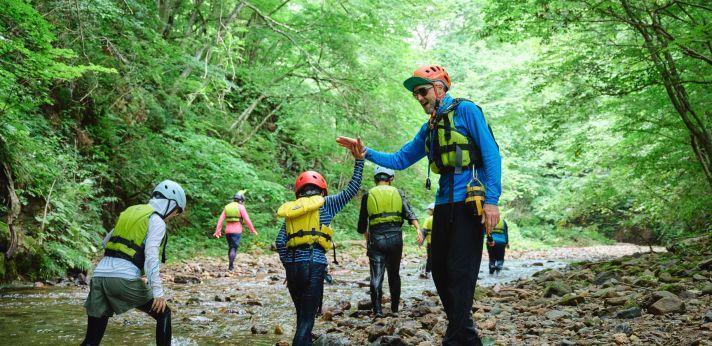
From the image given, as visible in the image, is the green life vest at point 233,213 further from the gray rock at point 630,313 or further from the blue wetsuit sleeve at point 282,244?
the gray rock at point 630,313

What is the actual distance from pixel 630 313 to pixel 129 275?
15.7 feet

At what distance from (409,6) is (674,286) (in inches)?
501

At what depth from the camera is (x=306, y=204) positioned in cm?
476

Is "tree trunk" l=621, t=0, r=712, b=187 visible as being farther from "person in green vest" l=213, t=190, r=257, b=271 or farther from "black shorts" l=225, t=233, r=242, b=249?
"black shorts" l=225, t=233, r=242, b=249

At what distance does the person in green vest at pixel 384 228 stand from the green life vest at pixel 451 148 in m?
3.52

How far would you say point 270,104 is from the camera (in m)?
22.5

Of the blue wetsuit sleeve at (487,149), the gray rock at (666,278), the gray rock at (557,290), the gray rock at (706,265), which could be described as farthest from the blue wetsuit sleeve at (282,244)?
the gray rock at (706,265)

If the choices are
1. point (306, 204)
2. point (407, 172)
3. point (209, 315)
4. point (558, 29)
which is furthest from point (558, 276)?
point (407, 172)

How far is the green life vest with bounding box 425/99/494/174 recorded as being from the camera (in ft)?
12.4

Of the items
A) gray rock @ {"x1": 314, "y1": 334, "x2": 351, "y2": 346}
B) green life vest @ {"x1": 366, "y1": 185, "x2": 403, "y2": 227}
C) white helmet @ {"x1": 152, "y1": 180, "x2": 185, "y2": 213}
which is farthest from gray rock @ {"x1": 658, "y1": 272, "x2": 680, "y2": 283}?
white helmet @ {"x1": 152, "y1": 180, "x2": 185, "y2": 213}

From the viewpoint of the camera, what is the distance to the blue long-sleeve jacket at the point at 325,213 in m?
4.81

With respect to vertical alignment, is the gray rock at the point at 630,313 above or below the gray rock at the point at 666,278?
below

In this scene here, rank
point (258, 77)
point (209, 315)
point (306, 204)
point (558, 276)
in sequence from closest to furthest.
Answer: point (306, 204)
point (209, 315)
point (558, 276)
point (258, 77)

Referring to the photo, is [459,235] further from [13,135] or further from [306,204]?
[13,135]
